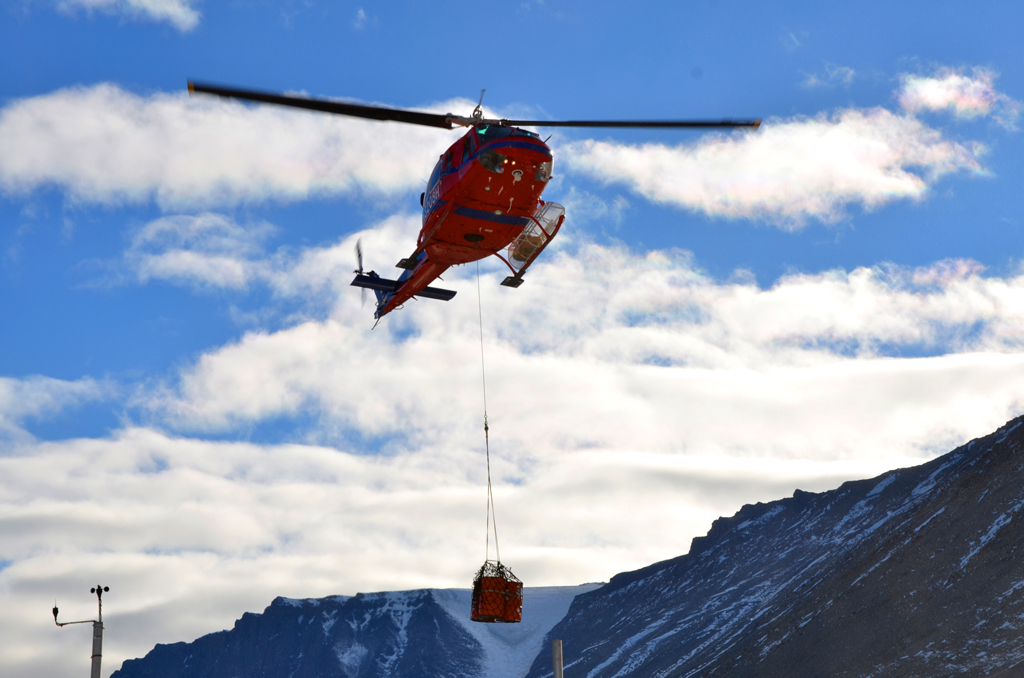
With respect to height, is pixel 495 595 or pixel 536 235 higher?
pixel 536 235

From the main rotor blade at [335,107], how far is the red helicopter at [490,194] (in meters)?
0.05

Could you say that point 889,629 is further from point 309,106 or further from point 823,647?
point 309,106

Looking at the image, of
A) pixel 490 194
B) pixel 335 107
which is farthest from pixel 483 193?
pixel 335 107

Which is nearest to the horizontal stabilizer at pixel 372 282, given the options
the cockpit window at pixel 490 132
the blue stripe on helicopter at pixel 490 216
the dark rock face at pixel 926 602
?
the blue stripe on helicopter at pixel 490 216

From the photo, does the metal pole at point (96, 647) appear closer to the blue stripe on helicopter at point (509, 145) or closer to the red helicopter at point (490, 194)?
the red helicopter at point (490, 194)

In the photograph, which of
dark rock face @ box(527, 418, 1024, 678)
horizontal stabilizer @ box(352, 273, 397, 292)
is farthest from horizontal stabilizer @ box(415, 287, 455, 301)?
dark rock face @ box(527, 418, 1024, 678)

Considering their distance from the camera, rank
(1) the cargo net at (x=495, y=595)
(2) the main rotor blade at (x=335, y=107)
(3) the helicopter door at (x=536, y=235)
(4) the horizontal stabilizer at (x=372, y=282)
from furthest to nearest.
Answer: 1. (4) the horizontal stabilizer at (x=372, y=282)
2. (3) the helicopter door at (x=536, y=235)
3. (1) the cargo net at (x=495, y=595)
4. (2) the main rotor blade at (x=335, y=107)

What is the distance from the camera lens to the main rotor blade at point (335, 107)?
24703 mm

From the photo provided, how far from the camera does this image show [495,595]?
31.5m

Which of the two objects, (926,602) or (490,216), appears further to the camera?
(926,602)

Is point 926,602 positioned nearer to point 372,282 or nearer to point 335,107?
point 372,282

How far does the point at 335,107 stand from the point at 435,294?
16.5 m

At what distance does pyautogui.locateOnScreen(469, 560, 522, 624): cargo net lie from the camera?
31406 millimetres

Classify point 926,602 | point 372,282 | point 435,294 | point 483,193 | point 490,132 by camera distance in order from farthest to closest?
point 926,602 → point 372,282 → point 435,294 → point 483,193 → point 490,132
